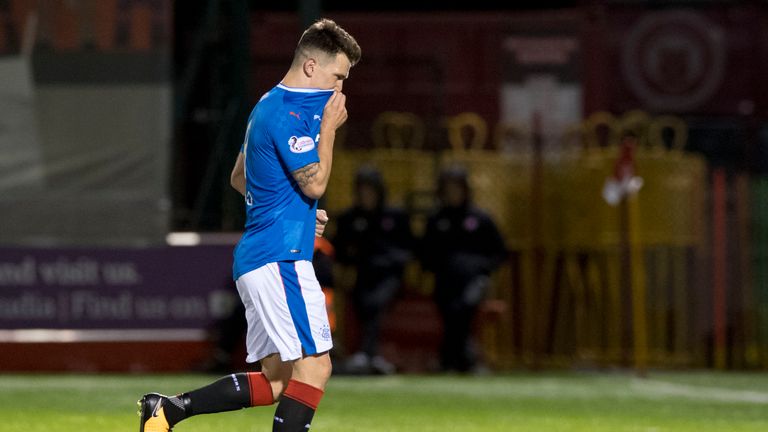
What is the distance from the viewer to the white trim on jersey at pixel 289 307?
743 centimetres

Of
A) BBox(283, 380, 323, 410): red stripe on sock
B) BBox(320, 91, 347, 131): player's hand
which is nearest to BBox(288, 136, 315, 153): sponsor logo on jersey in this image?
BBox(320, 91, 347, 131): player's hand

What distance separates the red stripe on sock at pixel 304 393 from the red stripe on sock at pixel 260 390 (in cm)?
32

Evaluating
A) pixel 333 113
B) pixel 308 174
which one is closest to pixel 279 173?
pixel 308 174

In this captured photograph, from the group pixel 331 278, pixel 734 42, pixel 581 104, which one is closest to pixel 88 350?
pixel 331 278

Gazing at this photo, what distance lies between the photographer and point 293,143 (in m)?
7.41

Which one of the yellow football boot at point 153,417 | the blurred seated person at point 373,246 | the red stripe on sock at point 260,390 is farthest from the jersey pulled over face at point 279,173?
the blurred seated person at point 373,246

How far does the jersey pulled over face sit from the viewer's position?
743cm

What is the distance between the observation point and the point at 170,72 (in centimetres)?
1800

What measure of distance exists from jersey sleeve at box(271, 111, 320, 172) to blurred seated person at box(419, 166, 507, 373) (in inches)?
410

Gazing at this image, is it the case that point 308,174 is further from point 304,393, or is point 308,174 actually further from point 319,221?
point 304,393

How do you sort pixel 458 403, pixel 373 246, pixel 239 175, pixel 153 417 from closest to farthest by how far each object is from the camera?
pixel 153 417 → pixel 239 175 → pixel 458 403 → pixel 373 246

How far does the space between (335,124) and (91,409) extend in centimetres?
600

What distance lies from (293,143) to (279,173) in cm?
17

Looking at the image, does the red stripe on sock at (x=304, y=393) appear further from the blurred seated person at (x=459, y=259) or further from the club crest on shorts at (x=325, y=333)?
the blurred seated person at (x=459, y=259)
